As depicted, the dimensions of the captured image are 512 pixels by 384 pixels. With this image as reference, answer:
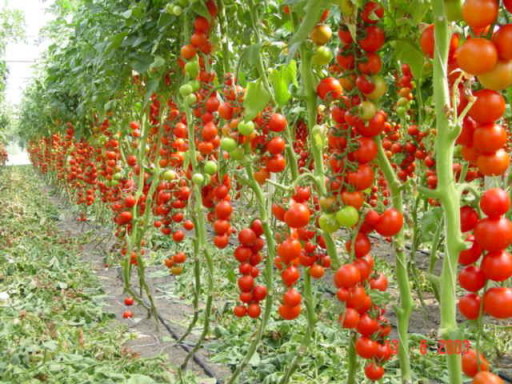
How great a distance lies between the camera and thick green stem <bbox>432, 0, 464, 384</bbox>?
2.22ft

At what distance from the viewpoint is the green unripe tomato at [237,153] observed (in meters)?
1.38

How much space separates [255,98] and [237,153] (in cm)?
19

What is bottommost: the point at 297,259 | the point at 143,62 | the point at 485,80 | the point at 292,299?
the point at 292,299

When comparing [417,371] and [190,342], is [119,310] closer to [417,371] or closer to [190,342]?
[190,342]

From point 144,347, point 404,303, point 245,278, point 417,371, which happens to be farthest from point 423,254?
point 404,303

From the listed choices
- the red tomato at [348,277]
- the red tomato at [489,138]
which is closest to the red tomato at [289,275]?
the red tomato at [348,277]

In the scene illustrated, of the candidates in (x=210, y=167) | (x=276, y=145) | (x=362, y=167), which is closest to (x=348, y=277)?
(x=362, y=167)

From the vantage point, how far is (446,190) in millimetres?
685

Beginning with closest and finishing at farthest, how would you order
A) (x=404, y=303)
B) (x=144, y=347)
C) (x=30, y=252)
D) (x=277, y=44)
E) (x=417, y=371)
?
(x=404, y=303) → (x=277, y=44) → (x=417, y=371) → (x=144, y=347) → (x=30, y=252)

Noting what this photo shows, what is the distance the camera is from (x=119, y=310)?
3.32 meters

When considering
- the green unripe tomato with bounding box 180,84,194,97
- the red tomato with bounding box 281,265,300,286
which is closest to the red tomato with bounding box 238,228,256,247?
the red tomato with bounding box 281,265,300,286

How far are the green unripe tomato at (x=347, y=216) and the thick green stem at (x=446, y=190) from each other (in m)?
0.25

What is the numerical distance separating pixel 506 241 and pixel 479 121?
169 millimetres

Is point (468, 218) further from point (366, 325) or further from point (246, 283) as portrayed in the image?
point (246, 283)
